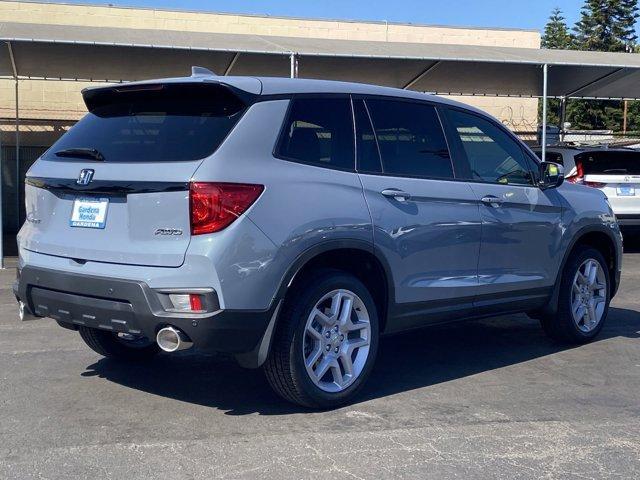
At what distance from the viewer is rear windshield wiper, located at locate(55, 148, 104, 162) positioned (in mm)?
5023

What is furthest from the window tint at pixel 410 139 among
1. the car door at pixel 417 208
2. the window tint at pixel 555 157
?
the window tint at pixel 555 157

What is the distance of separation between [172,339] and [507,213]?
2827mm

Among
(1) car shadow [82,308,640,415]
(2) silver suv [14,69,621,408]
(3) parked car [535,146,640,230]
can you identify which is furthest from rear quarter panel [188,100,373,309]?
(3) parked car [535,146,640,230]

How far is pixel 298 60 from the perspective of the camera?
1427 cm

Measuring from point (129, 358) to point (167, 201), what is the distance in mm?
2090

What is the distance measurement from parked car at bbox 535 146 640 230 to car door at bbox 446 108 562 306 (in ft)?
23.0

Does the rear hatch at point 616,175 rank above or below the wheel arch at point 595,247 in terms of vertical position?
above

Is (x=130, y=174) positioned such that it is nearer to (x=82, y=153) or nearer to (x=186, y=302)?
(x=82, y=153)

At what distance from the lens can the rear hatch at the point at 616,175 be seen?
44.0 ft

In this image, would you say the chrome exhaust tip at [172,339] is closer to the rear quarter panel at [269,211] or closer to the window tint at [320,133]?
the rear quarter panel at [269,211]

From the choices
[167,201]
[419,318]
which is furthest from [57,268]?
[419,318]

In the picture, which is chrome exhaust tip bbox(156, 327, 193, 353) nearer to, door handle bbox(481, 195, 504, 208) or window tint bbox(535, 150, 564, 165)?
door handle bbox(481, 195, 504, 208)

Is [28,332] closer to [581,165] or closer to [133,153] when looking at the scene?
[133,153]

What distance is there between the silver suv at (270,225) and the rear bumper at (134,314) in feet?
0.04
